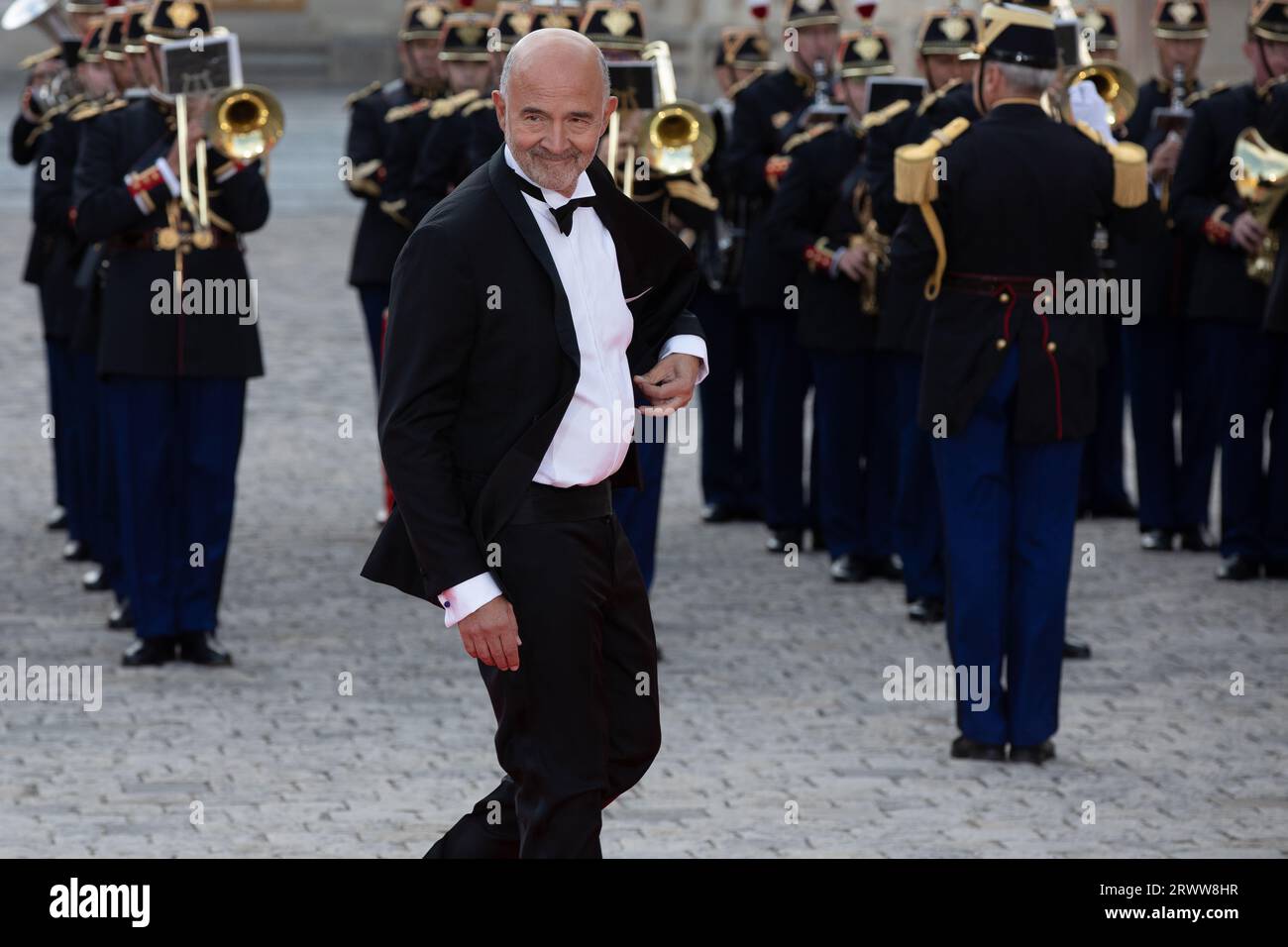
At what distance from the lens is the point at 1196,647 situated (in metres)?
9.19

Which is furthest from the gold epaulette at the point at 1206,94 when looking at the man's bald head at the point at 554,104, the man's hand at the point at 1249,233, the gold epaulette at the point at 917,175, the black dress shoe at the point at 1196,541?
the man's bald head at the point at 554,104

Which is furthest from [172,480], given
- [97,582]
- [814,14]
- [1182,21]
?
[1182,21]

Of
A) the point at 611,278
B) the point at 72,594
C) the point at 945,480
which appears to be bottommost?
the point at 72,594

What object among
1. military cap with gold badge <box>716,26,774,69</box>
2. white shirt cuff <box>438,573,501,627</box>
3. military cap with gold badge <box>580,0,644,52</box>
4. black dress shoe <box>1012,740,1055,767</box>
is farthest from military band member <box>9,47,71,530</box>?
white shirt cuff <box>438,573,501,627</box>

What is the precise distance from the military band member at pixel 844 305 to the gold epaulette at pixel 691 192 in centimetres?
111

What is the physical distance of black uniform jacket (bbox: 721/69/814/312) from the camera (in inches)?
433

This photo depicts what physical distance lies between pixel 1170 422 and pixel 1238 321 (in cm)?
96

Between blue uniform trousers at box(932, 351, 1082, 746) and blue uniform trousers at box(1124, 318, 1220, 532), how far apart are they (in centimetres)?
372

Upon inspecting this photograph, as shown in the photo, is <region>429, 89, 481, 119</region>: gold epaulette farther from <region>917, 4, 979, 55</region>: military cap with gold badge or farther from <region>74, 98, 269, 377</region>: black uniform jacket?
<region>917, 4, 979, 55</region>: military cap with gold badge

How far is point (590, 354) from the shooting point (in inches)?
192

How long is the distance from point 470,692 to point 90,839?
81.2 inches
